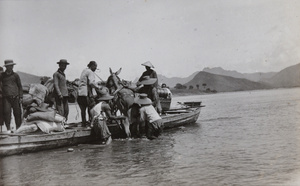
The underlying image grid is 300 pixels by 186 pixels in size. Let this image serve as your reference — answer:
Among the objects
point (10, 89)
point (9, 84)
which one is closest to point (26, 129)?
point (10, 89)

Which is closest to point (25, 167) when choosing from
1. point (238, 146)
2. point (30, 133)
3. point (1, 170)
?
point (1, 170)

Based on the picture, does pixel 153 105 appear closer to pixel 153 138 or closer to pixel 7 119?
pixel 153 138

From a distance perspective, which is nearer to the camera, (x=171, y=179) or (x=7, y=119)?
(x=171, y=179)

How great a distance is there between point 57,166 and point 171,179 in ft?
10.7

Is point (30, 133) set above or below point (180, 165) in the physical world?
above

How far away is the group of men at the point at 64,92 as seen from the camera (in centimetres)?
1052

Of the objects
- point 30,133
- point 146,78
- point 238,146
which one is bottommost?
point 238,146

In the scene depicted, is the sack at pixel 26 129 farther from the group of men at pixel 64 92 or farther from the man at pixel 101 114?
the man at pixel 101 114

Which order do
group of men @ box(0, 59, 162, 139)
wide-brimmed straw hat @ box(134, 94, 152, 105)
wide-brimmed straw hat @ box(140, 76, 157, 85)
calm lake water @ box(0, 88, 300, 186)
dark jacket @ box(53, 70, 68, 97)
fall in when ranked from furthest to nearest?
wide-brimmed straw hat @ box(140, 76, 157, 85) < wide-brimmed straw hat @ box(134, 94, 152, 105) < dark jacket @ box(53, 70, 68, 97) < group of men @ box(0, 59, 162, 139) < calm lake water @ box(0, 88, 300, 186)

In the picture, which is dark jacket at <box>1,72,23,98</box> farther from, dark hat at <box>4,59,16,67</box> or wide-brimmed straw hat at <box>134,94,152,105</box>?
wide-brimmed straw hat at <box>134,94,152,105</box>

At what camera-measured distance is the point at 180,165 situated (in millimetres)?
8148

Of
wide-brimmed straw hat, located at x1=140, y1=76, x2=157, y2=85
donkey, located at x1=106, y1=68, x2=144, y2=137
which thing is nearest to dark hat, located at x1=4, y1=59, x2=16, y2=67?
donkey, located at x1=106, y1=68, x2=144, y2=137

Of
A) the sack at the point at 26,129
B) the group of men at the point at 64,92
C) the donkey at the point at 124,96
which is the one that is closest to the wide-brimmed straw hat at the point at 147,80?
the group of men at the point at 64,92

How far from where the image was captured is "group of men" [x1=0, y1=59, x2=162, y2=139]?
10.5m
